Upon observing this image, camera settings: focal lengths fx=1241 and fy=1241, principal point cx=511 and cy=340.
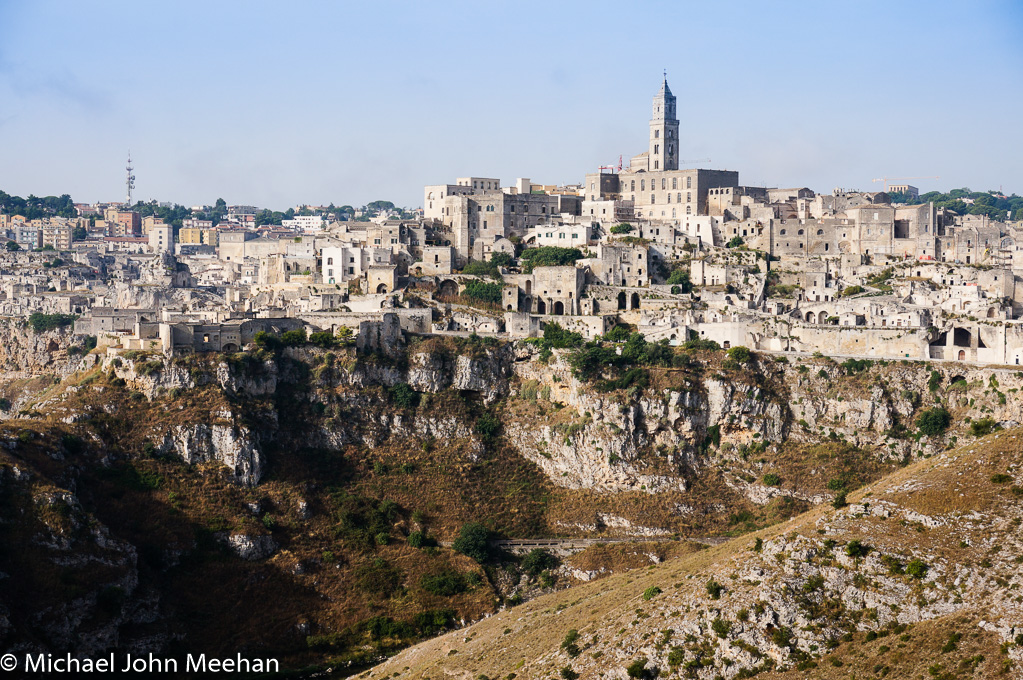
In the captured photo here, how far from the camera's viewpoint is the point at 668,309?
236ft

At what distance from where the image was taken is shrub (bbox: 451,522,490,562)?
190 feet

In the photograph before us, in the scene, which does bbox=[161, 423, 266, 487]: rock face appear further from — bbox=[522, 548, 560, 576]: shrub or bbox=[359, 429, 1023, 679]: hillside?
bbox=[359, 429, 1023, 679]: hillside

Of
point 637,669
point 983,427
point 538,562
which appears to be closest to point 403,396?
point 538,562

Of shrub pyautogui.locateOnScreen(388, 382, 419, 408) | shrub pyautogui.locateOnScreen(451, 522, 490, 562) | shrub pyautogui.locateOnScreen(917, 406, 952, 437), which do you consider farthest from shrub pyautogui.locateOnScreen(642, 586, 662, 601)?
shrub pyautogui.locateOnScreen(388, 382, 419, 408)

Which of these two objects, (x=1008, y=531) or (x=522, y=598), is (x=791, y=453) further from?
(x=1008, y=531)

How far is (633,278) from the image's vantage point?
7562 cm

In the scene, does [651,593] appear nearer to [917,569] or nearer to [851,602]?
[851,602]

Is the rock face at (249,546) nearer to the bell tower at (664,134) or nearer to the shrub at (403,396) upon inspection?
the shrub at (403,396)

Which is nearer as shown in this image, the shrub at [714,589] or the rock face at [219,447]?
the shrub at [714,589]

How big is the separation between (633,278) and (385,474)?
21.9m

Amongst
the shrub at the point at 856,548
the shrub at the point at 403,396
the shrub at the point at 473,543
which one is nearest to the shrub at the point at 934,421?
the shrub at the point at 473,543

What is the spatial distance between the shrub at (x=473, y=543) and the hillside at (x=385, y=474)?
52 centimetres

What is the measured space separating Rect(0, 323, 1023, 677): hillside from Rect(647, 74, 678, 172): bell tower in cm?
3056

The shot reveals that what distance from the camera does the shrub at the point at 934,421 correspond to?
61.4 metres
